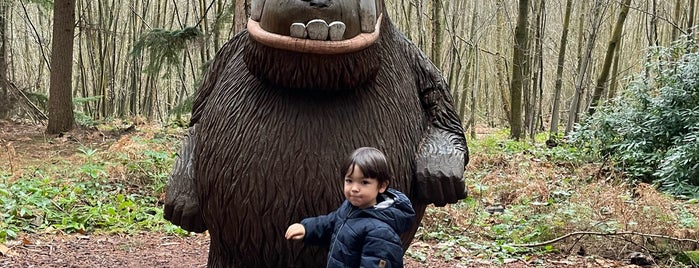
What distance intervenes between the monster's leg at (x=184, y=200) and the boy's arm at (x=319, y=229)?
1.68 ft

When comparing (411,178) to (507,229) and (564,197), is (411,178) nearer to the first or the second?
(507,229)

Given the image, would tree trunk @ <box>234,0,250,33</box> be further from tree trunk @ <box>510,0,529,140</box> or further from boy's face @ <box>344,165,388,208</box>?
tree trunk @ <box>510,0,529,140</box>

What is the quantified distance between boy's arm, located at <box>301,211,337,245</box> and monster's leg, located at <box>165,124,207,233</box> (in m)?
0.51

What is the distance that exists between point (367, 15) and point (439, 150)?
1.79 ft

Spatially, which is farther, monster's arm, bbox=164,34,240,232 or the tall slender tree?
the tall slender tree

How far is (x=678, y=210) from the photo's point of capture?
17.8ft

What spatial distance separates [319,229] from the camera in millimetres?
1848

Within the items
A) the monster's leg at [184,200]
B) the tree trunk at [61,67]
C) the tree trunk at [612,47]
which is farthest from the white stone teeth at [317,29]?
the tree trunk at [612,47]

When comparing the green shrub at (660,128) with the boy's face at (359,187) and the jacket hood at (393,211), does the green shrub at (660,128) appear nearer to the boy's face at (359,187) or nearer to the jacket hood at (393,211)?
the jacket hood at (393,211)

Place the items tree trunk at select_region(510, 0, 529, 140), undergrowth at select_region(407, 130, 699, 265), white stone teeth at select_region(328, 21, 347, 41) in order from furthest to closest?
tree trunk at select_region(510, 0, 529, 140) < undergrowth at select_region(407, 130, 699, 265) < white stone teeth at select_region(328, 21, 347, 41)

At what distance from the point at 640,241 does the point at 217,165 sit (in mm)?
3787

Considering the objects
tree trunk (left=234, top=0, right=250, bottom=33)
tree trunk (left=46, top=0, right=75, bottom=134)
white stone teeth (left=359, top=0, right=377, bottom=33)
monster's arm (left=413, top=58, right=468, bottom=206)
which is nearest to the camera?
white stone teeth (left=359, top=0, right=377, bottom=33)

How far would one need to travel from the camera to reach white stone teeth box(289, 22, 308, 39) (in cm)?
178

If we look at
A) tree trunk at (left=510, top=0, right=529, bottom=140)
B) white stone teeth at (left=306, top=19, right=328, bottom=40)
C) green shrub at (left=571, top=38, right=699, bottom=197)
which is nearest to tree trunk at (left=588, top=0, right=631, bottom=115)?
tree trunk at (left=510, top=0, right=529, bottom=140)
